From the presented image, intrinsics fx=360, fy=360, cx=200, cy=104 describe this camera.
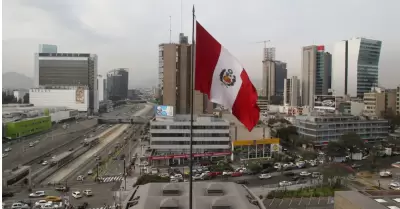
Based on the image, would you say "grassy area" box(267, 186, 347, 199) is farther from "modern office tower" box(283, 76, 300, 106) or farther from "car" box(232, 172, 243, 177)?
"modern office tower" box(283, 76, 300, 106)

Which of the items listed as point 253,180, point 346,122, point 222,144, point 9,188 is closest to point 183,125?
point 222,144

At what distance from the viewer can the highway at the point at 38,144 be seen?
1174cm

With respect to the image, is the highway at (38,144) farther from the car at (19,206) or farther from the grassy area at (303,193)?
the grassy area at (303,193)

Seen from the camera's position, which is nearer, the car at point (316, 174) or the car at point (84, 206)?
the car at point (84, 206)

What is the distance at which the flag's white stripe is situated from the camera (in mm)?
2559

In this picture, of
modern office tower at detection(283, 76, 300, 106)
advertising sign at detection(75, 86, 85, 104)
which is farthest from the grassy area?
advertising sign at detection(75, 86, 85, 104)

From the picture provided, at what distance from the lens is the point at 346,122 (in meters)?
14.7

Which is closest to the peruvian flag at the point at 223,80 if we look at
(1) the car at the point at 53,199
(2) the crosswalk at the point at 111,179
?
(1) the car at the point at 53,199

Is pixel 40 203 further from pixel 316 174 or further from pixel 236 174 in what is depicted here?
pixel 316 174

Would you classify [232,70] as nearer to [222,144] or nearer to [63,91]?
[222,144]

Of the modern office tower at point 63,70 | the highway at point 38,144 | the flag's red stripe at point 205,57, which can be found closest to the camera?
the flag's red stripe at point 205,57

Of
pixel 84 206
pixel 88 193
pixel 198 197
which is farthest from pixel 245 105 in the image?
pixel 88 193

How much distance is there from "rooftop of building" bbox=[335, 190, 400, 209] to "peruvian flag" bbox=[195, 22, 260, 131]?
305 centimetres

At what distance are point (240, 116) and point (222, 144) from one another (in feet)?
31.3
